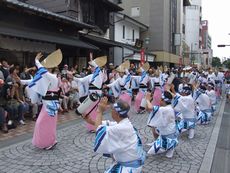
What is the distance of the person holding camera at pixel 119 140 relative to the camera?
3672 millimetres

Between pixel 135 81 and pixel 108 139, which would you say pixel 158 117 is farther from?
pixel 135 81

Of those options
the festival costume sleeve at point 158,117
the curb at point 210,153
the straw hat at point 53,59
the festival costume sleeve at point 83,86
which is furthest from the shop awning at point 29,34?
the curb at point 210,153

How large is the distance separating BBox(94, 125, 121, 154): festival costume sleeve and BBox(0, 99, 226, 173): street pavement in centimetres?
172

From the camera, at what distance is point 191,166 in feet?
18.4

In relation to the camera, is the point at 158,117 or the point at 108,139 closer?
the point at 108,139

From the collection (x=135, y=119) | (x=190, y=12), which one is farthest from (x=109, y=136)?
(x=190, y=12)

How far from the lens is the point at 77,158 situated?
5875 millimetres

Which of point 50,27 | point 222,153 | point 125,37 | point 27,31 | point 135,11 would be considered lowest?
point 222,153

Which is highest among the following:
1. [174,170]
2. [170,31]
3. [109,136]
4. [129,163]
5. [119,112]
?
[170,31]

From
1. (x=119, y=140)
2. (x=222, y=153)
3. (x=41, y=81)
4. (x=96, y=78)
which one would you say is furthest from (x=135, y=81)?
(x=119, y=140)

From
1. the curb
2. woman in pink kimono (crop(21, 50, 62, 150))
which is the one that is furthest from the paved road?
woman in pink kimono (crop(21, 50, 62, 150))

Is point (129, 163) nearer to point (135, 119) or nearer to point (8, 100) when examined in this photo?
point (8, 100)

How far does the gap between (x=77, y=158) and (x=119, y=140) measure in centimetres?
243

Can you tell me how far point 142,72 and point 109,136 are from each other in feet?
28.3
